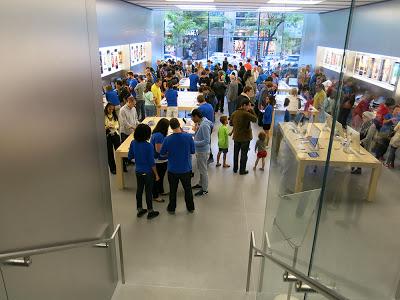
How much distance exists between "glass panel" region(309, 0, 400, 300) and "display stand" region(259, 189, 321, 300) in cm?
29

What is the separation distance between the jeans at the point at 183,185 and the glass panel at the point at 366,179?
3184 millimetres

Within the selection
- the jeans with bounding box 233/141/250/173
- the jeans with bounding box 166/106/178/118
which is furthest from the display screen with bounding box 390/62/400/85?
the jeans with bounding box 166/106/178/118

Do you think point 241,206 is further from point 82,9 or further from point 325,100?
point 82,9

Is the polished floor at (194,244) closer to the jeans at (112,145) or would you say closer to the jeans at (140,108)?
the jeans at (112,145)

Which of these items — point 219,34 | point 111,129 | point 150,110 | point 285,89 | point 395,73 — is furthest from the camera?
point 219,34

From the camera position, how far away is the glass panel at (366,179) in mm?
1803

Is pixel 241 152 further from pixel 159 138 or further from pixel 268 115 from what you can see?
pixel 159 138

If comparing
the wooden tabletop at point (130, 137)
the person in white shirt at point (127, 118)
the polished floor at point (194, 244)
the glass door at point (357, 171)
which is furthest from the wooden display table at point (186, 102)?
the glass door at point (357, 171)

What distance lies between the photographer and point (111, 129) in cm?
691

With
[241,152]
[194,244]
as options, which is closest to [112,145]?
[241,152]

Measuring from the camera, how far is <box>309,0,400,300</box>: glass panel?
5.91ft

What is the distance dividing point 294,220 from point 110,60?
9641 mm

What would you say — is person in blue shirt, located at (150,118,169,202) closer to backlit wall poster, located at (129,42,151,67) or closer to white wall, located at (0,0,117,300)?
white wall, located at (0,0,117,300)

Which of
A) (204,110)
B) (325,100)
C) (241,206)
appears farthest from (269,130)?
(325,100)
